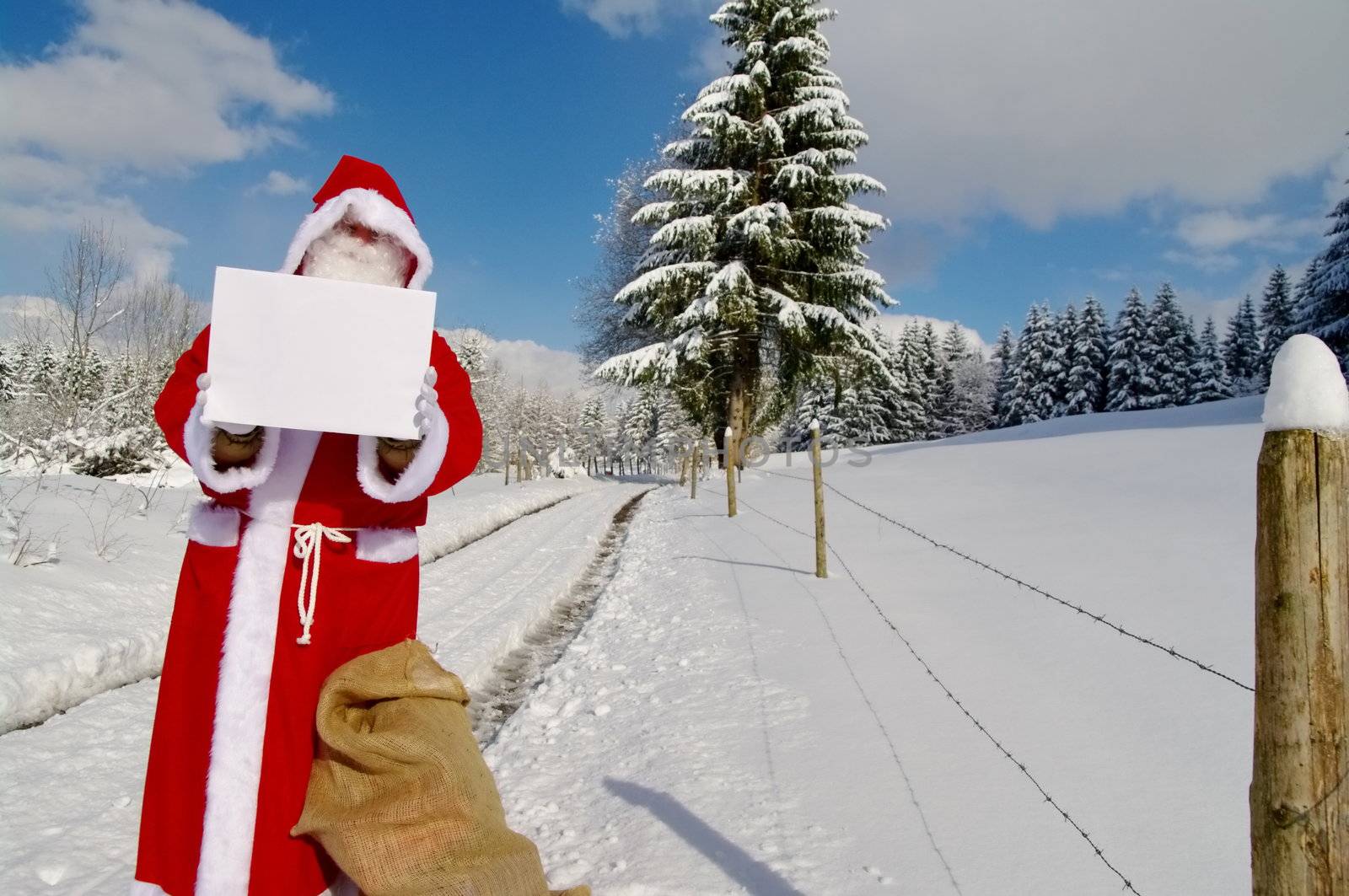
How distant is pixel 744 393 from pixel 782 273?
3.84m

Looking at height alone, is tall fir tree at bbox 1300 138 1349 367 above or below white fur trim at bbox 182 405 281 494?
above

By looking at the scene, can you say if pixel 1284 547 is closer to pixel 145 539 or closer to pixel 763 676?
pixel 763 676

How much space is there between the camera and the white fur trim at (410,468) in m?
1.74

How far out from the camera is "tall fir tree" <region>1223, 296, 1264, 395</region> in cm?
4528

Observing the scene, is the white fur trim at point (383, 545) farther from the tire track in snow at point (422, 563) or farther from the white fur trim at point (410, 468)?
the tire track in snow at point (422, 563)

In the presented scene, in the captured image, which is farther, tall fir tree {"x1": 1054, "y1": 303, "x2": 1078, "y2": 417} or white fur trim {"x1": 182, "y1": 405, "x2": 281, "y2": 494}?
tall fir tree {"x1": 1054, "y1": 303, "x2": 1078, "y2": 417}

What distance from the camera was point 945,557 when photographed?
7680mm

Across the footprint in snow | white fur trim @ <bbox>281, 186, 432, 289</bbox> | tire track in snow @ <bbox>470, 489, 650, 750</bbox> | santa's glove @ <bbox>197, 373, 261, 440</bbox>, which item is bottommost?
the footprint in snow

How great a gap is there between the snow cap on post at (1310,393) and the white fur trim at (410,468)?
73.0 inches

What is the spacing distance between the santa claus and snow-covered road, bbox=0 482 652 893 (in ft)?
5.15

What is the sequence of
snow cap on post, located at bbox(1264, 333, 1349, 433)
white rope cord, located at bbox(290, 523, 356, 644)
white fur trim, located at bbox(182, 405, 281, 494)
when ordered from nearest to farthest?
snow cap on post, located at bbox(1264, 333, 1349, 433) → white fur trim, located at bbox(182, 405, 281, 494) → white rope cord, located at bbox(290, 523, 356, 644)

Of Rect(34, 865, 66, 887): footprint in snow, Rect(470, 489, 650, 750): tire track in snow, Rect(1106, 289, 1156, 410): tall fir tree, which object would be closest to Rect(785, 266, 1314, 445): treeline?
Rect(1106, 289, 1156, 410): tall fir tree

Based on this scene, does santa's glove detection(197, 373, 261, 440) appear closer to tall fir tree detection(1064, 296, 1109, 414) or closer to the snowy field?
the snowy field

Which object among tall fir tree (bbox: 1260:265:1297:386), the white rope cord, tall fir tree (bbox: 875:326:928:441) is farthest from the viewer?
tall fir tree (bbox: 875:326:928:441)
